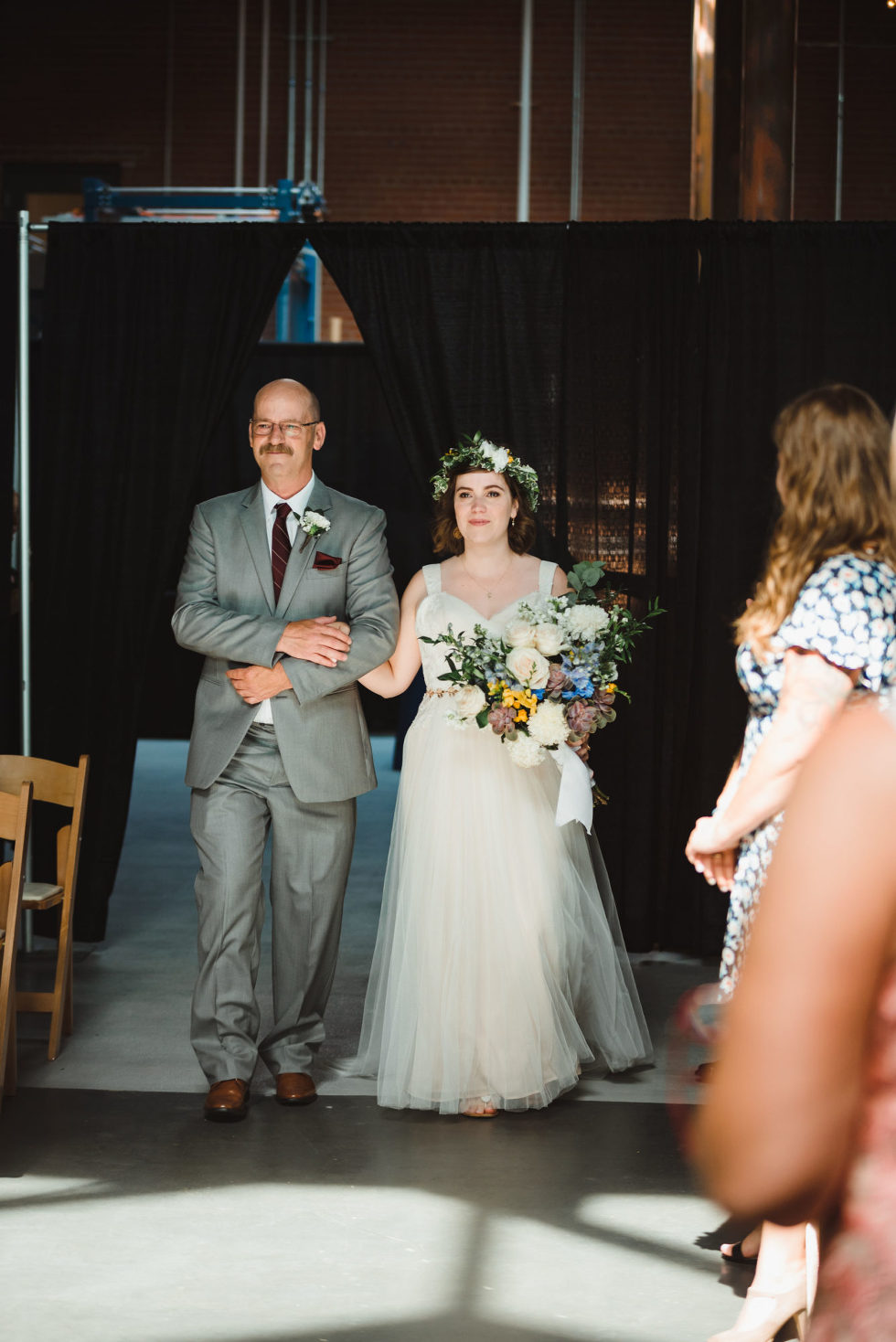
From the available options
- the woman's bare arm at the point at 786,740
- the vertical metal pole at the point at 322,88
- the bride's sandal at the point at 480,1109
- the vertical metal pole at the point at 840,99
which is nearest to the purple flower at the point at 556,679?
the bride's sandal at the point at 480,1109

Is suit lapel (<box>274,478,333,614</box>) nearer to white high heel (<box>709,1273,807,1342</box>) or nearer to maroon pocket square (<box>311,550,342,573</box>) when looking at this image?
maroon pocket square (<box>311,550,342,573</box>)

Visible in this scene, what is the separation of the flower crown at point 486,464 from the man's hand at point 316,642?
Answer: 2.18 feet

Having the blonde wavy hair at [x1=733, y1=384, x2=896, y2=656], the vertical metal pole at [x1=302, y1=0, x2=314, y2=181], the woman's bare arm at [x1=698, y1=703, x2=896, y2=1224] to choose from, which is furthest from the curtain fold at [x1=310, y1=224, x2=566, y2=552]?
the vertical metal pole at [x1=302, y1=0, x2=314, y2=181]

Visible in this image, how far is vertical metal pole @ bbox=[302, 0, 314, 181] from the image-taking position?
1299 cm

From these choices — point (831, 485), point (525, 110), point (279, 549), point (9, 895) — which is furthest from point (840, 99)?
point (9, 895)

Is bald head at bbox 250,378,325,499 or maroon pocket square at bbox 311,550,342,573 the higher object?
bald head at bbox 250,378,325,499

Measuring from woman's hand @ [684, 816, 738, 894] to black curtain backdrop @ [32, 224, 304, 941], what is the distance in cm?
314

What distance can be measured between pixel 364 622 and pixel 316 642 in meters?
0.21

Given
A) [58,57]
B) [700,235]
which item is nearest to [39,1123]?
[700,235]

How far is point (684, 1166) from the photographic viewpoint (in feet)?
12.0

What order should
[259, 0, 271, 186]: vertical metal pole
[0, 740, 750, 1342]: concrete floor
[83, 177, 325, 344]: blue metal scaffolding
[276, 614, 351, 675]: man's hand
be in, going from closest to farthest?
1. [0, 740, 750, 1342]: concrete floor
2. [276, 614, 351, 675]: man's hand
3. [83, 177, 325, 344]: blue metal scaffolding
4. [259, 0, 271, 186]: vertical metal pole

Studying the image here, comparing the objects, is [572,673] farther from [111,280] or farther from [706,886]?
[111,280]

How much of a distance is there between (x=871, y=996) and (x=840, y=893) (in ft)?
0.24

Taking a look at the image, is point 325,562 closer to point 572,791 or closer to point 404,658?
point 404,658
